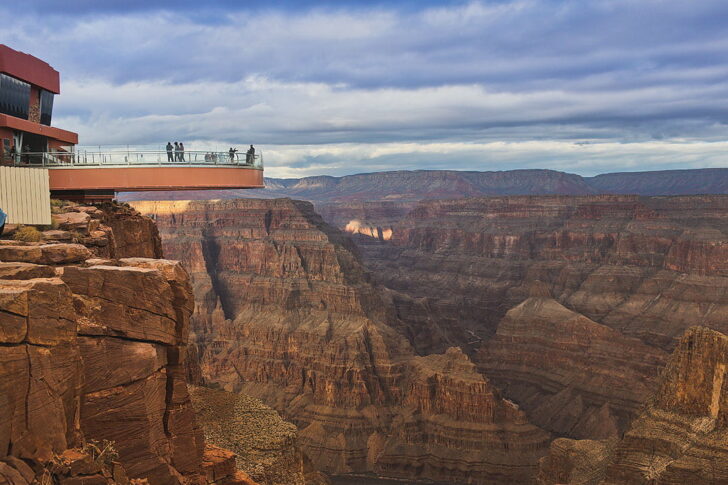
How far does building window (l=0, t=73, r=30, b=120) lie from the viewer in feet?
118

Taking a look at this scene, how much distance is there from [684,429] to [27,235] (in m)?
41.9

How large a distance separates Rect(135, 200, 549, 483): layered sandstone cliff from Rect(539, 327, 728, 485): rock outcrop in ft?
94.7

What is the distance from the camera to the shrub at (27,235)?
906 inches

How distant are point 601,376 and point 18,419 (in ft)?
334

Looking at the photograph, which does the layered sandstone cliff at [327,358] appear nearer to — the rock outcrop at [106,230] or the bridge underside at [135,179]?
the rock outcrop at [106,230]

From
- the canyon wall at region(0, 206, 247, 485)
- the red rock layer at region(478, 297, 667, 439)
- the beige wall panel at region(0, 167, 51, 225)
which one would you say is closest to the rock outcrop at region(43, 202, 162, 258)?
the beige wall panel at region(0, 167, 51, 225)

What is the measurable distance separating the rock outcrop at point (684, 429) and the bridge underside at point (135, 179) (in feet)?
101

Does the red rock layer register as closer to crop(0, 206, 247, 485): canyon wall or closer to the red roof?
the red roof

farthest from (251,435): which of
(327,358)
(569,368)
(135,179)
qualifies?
(569,368)

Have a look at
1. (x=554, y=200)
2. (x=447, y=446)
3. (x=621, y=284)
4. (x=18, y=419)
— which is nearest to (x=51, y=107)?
(x=18, y=419)

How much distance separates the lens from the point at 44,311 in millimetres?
15539

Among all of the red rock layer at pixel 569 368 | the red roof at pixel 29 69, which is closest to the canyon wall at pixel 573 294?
the red rock layer at pixel 569 368

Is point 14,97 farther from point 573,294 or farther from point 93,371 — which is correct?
point 573,294

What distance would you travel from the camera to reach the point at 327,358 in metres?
109
